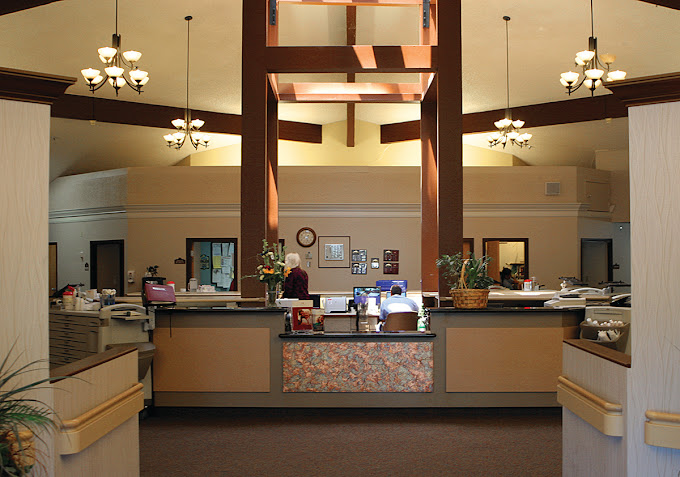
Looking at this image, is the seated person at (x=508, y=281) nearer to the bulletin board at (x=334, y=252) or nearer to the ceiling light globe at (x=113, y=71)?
the bulletin board at (x=334, y=252)

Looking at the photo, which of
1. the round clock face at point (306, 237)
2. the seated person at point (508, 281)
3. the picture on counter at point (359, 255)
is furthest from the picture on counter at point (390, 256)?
the seated person at point (508, 281)

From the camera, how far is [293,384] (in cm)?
704

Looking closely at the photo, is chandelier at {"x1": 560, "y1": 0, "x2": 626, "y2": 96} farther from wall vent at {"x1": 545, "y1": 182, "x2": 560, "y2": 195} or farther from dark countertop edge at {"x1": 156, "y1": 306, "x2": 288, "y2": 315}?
dark countertop edge at {"x1": 156, "y1": 306, "x2": 288, "y2": 315}

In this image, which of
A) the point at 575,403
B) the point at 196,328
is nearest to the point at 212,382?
the point at 196,328

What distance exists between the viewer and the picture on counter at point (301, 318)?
722 cm

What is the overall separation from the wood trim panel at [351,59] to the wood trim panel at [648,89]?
4676mm

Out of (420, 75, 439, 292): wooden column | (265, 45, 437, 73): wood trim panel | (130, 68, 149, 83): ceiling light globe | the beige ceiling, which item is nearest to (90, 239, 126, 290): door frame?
the beige ceiling

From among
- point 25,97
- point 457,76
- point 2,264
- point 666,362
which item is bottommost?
point 666,362

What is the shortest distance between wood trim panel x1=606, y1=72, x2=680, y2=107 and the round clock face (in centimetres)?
1185

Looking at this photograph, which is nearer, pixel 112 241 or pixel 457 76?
pixel 457 76

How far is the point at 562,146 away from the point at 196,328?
10.9 meters

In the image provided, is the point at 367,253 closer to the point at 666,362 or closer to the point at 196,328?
the point at 196,328

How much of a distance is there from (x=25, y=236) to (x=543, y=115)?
42.2 ft

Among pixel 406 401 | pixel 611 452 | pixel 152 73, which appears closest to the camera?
pixel 611 452
